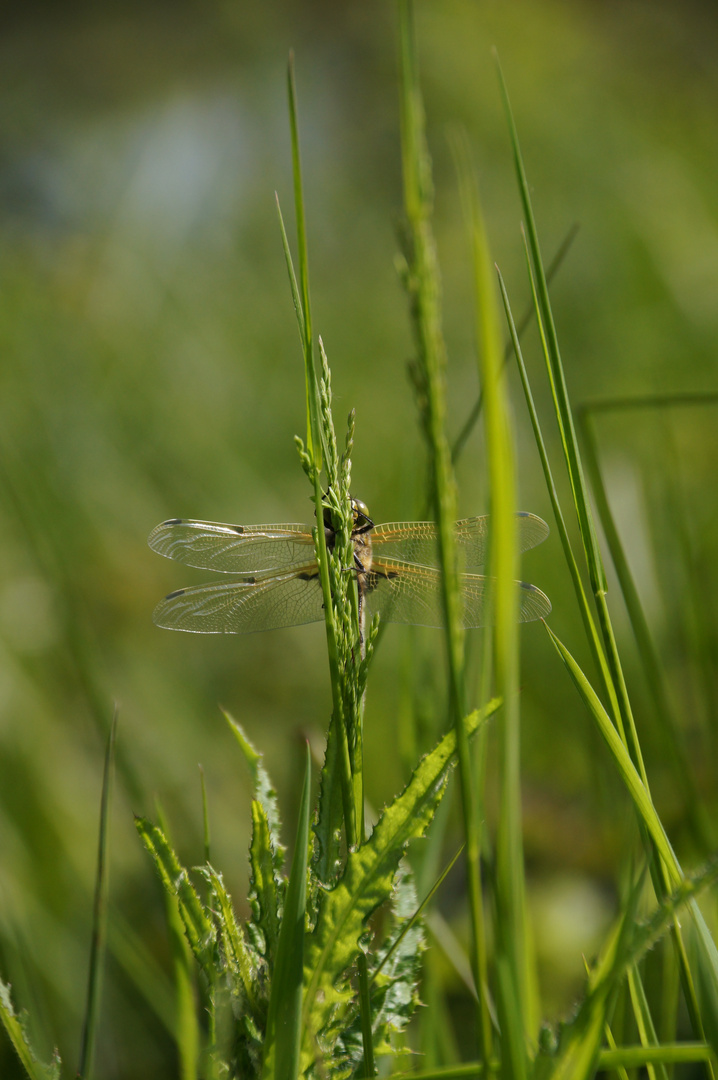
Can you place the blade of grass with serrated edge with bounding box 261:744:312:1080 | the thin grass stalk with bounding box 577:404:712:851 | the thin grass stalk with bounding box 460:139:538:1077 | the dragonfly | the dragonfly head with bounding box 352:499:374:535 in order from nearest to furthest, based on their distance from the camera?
the thin grass stalk with bounding box 460:139:538:1077 < the blade of grass with serrated edge with bounding box 261:744:312:1080 < the thin grass stalk with bounding box 577:404:712:851 < the dragonfly head with bounding box 352:499:374:535 < the dragonfly

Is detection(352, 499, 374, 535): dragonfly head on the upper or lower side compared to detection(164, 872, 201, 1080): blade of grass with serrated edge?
upper

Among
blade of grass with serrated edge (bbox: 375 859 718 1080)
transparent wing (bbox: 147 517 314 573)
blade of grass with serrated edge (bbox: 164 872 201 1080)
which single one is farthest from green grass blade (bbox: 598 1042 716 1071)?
transparent wing (bbox: 147 517 314 573)

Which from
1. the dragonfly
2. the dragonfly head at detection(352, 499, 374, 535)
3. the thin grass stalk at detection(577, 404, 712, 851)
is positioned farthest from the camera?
the dragonfly

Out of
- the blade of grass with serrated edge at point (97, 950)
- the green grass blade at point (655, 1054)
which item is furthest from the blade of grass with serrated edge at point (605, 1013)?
the blade of grass with serrated edge at point (97, 950)

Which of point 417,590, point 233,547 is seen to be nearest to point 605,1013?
point 417,590

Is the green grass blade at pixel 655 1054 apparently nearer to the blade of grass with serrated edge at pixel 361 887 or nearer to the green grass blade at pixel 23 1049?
the blade of grass with serrated edge at pixel 361 887

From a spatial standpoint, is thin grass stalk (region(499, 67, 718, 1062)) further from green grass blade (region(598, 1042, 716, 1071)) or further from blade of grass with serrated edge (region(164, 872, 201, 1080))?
blade of grass with serrated edge (region(164, 872, 201, 1080))

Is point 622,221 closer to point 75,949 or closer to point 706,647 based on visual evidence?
point 706,647

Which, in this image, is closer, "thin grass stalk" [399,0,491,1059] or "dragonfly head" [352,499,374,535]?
"thin grass stalk" [399,0,491,1059]
